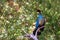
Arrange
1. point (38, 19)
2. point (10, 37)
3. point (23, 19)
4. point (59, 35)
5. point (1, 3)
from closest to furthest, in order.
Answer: point (59, 35), point (10, 37), point (38, 19), point (23, 19), point (1, 3)

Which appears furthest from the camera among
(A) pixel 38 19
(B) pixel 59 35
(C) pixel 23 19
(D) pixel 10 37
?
(C) pixel 23 19

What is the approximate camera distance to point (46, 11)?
2.10m

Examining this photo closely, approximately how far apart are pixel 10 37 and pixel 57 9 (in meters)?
0.85

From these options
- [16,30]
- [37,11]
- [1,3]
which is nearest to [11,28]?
[16,30]

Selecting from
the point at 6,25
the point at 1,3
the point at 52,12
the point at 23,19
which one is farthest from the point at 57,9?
the point at 1,3

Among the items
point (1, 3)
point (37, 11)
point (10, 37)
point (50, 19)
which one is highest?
point (1, 3)

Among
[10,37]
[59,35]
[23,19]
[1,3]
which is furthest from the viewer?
[1,3]

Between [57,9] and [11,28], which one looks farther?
[11,28]

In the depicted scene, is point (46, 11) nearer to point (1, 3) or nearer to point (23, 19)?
point (23, 19)

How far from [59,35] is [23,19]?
5.33ft

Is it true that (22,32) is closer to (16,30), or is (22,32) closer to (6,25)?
(16,30)

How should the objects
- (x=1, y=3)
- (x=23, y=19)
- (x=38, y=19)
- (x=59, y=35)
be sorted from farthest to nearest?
(x=1, y=3) → (x=23, y=19) → (x=38, y=19) → (x=59, y=35)

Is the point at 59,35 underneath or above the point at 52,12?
underneath

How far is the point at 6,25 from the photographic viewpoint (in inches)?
122
